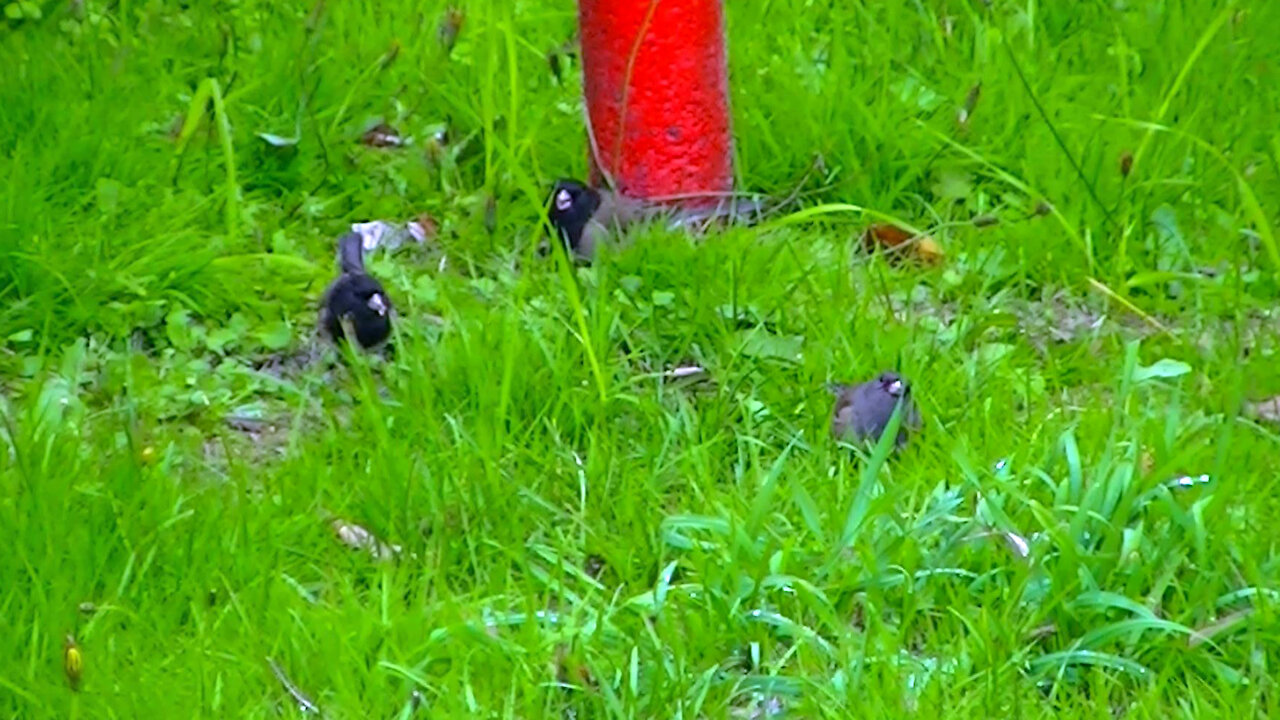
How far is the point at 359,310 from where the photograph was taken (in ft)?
13.9

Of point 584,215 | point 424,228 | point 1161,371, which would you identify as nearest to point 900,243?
point 584,215

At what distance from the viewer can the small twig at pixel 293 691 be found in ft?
10.4

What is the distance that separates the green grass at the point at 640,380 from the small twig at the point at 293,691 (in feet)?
0.07

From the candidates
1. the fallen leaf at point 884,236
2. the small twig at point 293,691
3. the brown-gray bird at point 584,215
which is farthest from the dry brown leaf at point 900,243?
the small twig at point 293,691

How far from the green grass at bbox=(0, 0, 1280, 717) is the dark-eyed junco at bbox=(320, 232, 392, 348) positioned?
72 mm

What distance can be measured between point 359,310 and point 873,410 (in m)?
1.09

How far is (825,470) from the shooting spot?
3809 mm

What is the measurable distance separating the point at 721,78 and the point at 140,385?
59.3 inches

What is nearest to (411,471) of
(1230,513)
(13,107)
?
(1230,513)

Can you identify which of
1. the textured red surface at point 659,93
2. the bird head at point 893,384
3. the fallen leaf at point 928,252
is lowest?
the fallen leaf at point 928,252

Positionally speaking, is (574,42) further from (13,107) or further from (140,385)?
(140,385)

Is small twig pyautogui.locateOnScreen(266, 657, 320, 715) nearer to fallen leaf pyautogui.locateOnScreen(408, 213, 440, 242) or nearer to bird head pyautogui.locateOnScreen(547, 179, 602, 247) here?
bird head pyautogui.locateOnScreen(547, 179, 602, 247)

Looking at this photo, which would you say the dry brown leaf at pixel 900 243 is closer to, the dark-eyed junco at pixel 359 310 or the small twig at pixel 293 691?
the dark-eyed junco at pixel 359 310

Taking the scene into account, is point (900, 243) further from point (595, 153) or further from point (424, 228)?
point (424, 228)
